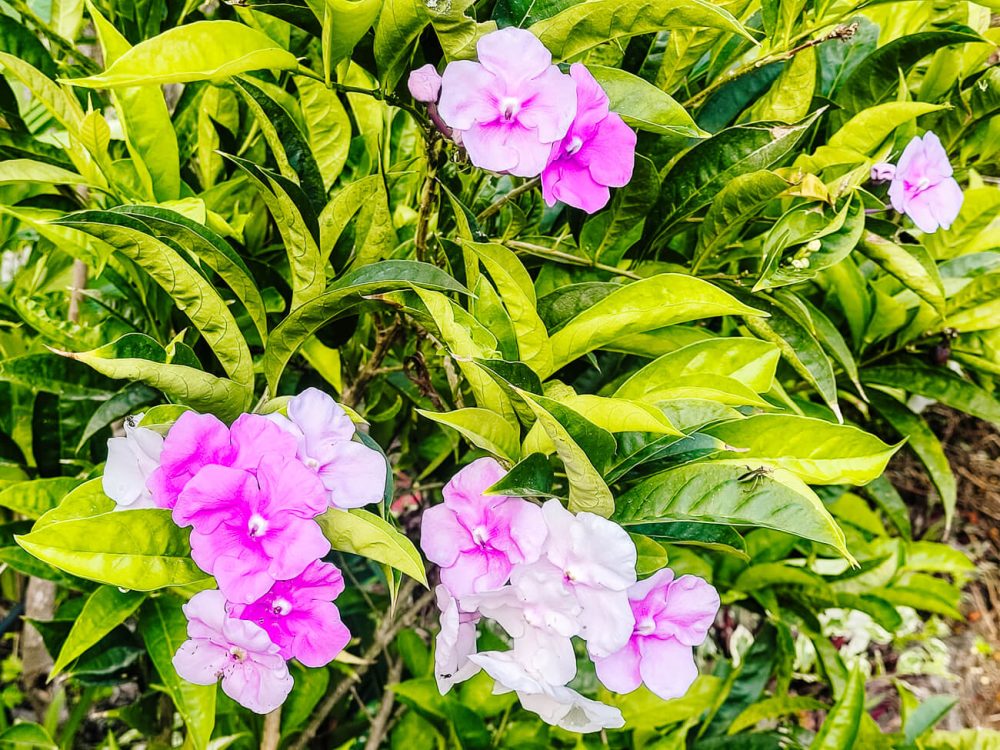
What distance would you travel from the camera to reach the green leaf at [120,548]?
21.8 inches

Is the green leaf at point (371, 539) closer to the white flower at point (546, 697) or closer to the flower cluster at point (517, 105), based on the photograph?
the white flower at point (546, 697)

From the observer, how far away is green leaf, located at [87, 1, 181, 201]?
782 millimetres

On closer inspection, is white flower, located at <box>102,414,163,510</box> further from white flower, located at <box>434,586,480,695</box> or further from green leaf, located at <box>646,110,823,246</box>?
green leaf, located at <box>646,110,823,246</box>

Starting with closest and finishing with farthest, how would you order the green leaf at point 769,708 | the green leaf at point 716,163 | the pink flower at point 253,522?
1. the pink flower at point 253,522
2. the green leaf at point 716,163
3. the green leaf at point 769,708

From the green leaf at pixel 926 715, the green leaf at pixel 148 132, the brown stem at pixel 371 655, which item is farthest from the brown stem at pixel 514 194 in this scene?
the green leaf at pixel 926 715

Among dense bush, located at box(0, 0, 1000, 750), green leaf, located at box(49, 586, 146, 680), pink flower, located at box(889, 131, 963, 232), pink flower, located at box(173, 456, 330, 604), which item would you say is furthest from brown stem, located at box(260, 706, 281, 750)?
pink flower, located at box(889, 131, 963, 232)

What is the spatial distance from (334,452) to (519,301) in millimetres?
188

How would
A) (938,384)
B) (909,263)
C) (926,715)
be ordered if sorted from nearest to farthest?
(909,263) < (938,384) < (926,715)

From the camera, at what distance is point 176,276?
64 centimetres

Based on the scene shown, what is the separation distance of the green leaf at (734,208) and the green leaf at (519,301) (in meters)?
0.22

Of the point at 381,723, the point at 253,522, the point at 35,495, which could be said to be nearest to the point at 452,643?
the point at 253,522

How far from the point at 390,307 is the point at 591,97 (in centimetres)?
23

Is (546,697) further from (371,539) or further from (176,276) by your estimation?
(176,276)

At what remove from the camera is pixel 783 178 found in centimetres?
73
